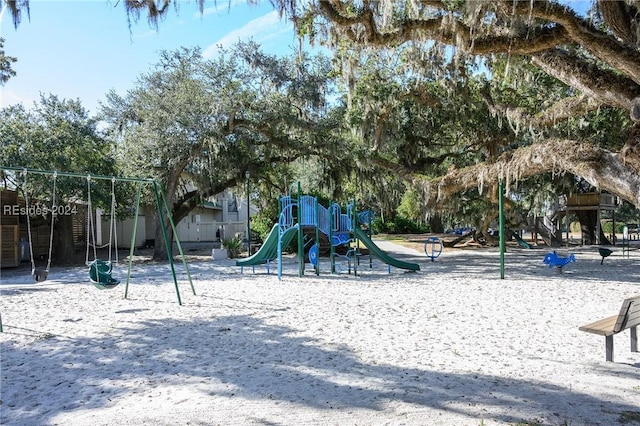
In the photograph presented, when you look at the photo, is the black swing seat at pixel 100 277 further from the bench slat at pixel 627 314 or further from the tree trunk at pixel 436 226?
the tree trunk at pixel 436 226

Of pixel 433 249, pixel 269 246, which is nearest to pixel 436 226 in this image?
pixel 433 249

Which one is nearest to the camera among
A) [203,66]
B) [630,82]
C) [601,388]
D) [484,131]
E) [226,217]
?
[601,388]

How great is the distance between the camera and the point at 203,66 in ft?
49.9

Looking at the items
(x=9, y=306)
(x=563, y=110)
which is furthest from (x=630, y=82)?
(x=9, y=306)

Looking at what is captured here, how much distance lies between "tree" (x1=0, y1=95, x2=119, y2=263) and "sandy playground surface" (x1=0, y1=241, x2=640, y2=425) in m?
5.76

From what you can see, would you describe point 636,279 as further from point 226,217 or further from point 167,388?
point 226,217

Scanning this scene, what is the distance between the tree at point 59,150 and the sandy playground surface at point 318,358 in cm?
576

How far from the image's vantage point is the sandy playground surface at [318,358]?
3.12 m

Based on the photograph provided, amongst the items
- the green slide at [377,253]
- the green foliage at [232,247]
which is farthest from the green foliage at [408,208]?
the green slide at [377,253]

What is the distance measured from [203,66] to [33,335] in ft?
37.3

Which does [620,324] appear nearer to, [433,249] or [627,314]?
[627,314]

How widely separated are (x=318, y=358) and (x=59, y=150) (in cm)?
1247

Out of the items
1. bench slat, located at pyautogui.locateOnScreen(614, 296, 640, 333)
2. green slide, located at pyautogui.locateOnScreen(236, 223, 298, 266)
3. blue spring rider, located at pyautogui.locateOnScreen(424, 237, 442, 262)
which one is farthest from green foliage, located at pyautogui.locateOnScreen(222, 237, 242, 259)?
bench slat, located at pyautogui.locateOnScreen(614, 296, 640, 333)

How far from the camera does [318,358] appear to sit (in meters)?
4.43
